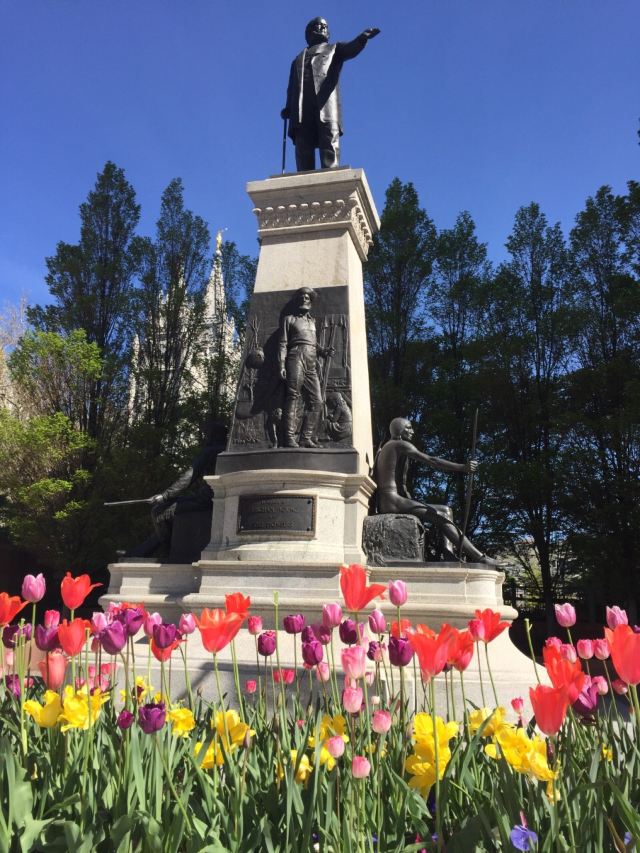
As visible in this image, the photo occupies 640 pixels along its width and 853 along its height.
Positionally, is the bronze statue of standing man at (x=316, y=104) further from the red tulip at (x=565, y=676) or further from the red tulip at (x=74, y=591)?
the red tulip at (x=565, y=676)

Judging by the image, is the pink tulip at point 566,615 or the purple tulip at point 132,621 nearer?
the purple tulip at point 132,621

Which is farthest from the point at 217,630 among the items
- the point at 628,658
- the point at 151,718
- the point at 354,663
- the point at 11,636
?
the point at 11,636

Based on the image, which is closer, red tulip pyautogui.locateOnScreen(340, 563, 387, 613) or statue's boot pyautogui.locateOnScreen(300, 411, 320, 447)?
red tulip pyautogui.locateOnScreen(340, 563, 387, 613)

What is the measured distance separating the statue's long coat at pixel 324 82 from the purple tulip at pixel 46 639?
360 inches

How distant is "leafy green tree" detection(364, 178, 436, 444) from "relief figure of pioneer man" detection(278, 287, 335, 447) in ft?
40.1

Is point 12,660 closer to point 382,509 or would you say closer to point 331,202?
point 382,509

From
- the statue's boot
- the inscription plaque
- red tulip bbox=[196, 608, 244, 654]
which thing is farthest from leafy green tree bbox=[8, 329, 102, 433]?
red tulip bbox=[196, 608, 244, 654]

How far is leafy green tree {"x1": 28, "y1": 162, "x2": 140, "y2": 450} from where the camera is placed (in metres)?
21.3

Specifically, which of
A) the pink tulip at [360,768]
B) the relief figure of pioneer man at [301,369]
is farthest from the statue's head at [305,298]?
the pink tulip at [360,768]

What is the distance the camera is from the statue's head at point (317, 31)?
10273mm

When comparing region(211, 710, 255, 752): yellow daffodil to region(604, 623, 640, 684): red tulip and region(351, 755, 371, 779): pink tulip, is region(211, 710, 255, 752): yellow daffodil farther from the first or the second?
region(604, 623, 640, 684): red tulip

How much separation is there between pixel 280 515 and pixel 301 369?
181 cm

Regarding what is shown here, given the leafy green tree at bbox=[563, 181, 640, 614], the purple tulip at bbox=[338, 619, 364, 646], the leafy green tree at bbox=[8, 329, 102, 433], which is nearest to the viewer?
the purple tulip at bbox=[338, 619, 364, 646]

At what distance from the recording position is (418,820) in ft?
5.74
